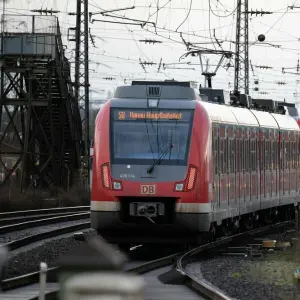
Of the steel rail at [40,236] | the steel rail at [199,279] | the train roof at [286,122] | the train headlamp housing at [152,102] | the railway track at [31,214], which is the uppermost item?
the train headlamp housing at [152,102]

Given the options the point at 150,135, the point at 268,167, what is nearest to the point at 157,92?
the point at 150,135

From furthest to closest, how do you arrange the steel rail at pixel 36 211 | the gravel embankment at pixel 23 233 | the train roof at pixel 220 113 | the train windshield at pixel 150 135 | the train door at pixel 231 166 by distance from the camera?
the steel rail at pixel 36 211
the gravel embankment at pixel 23 233
the train door at pixel 231 166
the train roof at pixel 220 113
the train windshield at pixel 150 135

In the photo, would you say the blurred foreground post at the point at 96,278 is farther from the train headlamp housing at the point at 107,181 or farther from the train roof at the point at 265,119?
the train roof at the point at 265,119

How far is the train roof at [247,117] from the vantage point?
23.3 meters

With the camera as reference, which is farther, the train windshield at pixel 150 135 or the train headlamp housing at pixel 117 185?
the train windshield at pixel 150 135

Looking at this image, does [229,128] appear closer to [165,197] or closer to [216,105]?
[216,105]

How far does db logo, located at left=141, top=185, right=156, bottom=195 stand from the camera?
2119 cm

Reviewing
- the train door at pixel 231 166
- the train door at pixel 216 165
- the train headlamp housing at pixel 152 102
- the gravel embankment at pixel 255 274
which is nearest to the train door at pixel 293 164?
the train door at pixel 231 166

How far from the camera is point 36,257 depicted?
22531mm

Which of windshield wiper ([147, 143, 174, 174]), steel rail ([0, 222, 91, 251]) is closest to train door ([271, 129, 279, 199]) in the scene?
steel rail ([0, 222, 91, 251])

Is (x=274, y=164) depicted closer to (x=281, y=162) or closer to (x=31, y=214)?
(x=281, y=162)

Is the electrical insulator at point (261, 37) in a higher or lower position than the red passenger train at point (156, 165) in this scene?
higher

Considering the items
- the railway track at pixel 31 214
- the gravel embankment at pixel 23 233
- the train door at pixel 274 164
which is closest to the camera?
the gravel embankment at pixel 23 233

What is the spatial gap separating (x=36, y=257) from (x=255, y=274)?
589 cm
